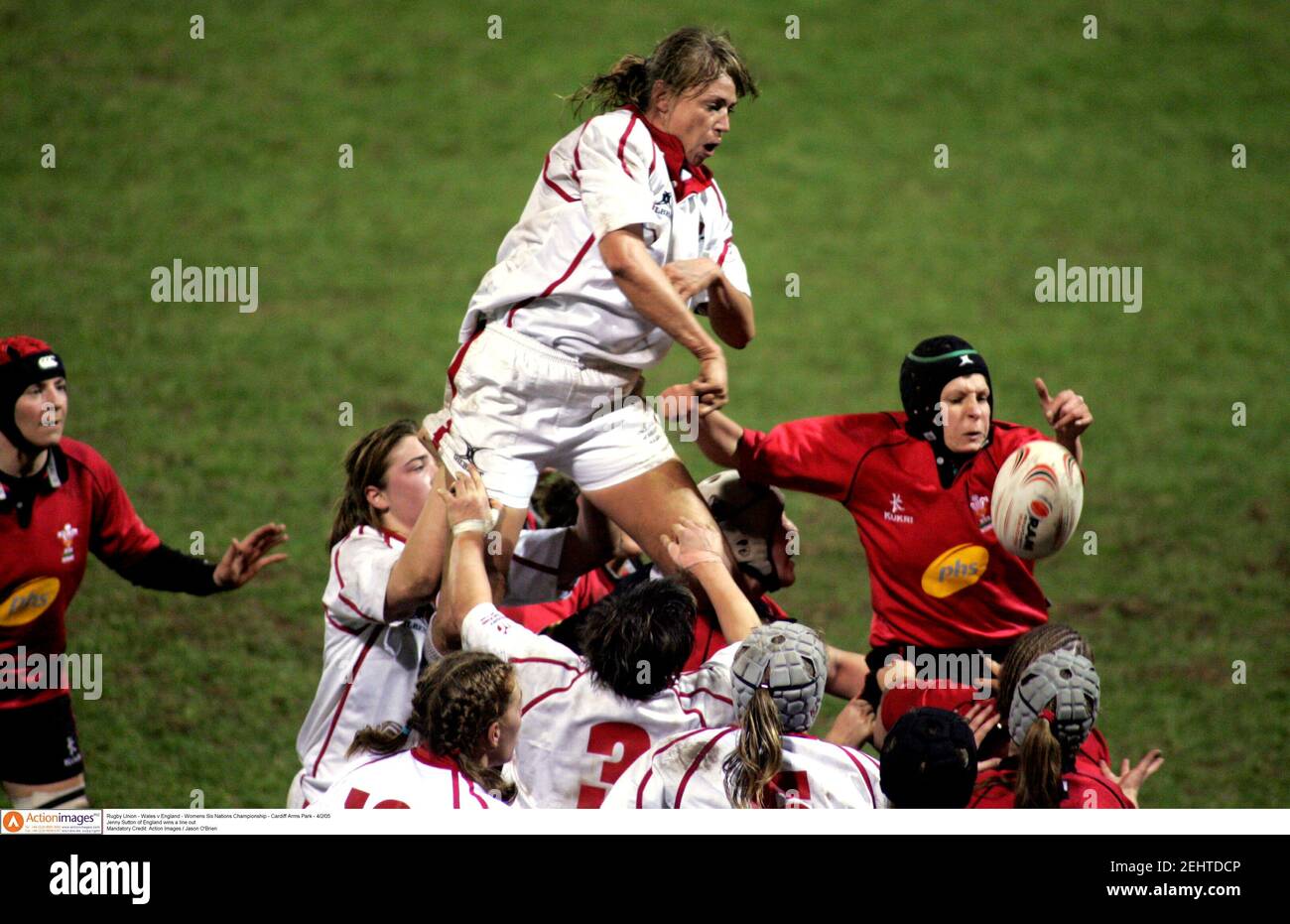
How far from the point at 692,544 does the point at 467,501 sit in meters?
0.71

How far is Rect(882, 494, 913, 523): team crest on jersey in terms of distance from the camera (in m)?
5.11

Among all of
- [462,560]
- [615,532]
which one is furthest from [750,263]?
[462,560]

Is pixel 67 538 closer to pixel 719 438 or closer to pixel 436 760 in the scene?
pixel 436 760

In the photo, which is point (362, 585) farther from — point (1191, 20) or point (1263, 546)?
point (1191, 20)

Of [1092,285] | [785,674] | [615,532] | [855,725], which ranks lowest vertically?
[855,725]

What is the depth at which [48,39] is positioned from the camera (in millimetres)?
15109

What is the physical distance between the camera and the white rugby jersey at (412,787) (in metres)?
3.93

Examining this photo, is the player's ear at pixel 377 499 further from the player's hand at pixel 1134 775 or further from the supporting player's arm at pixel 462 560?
the player's hand at pixel 1134 775

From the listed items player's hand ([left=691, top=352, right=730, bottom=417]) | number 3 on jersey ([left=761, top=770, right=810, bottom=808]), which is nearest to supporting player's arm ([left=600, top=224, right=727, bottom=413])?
player's hand ([left=691, top=352, right=730, bottom=417])

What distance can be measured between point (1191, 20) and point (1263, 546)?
27.5 ft

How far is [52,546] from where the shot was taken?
17.9 ft

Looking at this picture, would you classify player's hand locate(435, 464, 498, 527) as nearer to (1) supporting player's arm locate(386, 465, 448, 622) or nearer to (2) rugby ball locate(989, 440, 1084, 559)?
(1) supporting player's arm locate(386, 465, 448, 622)
